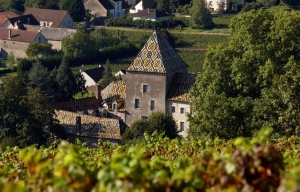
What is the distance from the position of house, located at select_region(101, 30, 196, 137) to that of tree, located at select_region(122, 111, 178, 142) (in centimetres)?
291

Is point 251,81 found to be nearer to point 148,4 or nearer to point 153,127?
point 153,127

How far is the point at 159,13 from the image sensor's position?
9088 centimetres

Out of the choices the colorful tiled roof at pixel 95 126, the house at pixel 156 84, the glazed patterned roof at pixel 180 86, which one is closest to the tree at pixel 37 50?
the house at pixel 156 84

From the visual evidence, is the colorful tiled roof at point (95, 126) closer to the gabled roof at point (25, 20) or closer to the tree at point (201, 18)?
the tree at point (201, 18)

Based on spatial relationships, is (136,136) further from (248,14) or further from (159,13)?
(159,13)

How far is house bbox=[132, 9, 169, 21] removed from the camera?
89.9 meters

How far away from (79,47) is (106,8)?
24141 mm

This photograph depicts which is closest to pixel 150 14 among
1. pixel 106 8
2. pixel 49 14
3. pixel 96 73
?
pixel 106 8

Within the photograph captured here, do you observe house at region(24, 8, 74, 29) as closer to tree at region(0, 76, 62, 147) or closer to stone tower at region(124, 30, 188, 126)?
stone tower at region(124, 30, 188, 126)

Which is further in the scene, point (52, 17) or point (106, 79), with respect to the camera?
point (52, 17)

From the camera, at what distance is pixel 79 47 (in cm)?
7406

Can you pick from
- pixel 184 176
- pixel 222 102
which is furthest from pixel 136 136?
pixel 184 176

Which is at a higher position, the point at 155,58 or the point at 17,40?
the point at 155,58

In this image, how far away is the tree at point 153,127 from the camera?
39.8m
